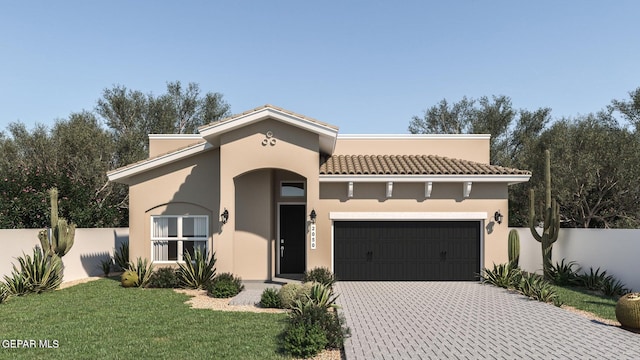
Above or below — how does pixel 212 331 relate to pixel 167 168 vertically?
below

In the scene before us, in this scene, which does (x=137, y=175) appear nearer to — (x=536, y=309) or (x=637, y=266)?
(x=536, y=309)

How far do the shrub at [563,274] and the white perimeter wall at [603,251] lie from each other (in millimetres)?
363

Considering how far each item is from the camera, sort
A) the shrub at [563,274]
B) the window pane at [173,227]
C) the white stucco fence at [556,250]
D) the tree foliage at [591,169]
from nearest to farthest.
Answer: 1. the white stucco fence at [556,250]
2. the shrub at [563,274]
3. the window pane at [173,227]
4. the tree foliage at [591,169]

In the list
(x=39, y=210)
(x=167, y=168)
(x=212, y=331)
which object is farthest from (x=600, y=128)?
(x=39, y=210)

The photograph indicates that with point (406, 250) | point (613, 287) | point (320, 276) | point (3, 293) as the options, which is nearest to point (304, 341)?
point (320, 276)

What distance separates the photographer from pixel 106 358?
7.61 meters

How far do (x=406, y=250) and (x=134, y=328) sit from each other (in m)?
10.1

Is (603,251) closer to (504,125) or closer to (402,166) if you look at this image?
(402,166)

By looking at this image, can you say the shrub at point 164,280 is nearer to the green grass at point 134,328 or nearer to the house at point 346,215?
the house at point 346,215

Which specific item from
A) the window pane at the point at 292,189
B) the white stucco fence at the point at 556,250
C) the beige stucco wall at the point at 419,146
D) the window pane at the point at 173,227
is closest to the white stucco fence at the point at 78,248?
the white stucco fence at the point at 556,250

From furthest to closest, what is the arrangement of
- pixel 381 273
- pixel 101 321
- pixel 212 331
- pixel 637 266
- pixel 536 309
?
pixel 381 273, pixel 637 266, pixel 536 309, pixel 101 321, pixel 212 331

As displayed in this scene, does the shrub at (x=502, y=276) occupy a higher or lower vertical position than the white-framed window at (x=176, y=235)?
lower

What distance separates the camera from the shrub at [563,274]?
15.9m

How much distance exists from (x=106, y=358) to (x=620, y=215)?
29.0 metres
